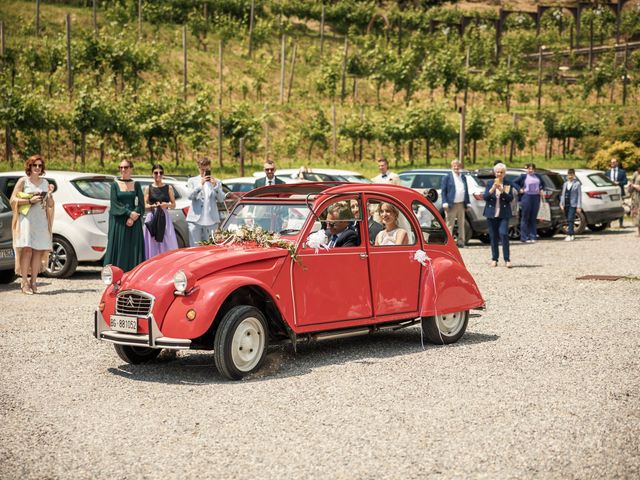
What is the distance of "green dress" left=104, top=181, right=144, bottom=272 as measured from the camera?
1447cm

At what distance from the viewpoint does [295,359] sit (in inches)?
384

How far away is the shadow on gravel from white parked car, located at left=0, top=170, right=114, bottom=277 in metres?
7.08

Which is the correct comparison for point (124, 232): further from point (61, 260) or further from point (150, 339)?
point (150, 339)

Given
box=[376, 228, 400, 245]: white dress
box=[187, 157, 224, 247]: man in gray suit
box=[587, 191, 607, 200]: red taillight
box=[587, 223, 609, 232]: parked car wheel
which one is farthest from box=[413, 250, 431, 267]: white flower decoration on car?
box=[587, 223, 609, 232]: parked car wheel

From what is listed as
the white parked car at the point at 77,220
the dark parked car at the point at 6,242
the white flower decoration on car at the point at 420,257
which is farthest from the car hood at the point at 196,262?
the white parked car at the point at 77,220

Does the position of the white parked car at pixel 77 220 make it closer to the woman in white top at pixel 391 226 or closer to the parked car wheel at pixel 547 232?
the woman in white top at pixel 391 226

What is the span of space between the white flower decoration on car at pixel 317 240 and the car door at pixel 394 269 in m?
0.59

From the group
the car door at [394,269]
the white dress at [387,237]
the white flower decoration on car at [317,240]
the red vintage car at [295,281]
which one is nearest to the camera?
the red vintage car at [295,281]

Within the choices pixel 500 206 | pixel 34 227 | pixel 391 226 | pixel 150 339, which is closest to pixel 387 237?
pixel 391 226

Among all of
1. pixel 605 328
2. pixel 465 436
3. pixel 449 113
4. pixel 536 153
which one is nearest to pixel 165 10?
pixel 449 113

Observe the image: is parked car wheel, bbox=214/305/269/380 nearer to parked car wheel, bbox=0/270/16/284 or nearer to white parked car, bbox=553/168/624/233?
parked car wheel, bbox=0/270/16/284

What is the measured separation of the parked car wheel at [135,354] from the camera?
9375 millimetres

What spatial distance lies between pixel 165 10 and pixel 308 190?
211 ft

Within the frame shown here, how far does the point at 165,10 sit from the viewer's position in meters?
71.4
